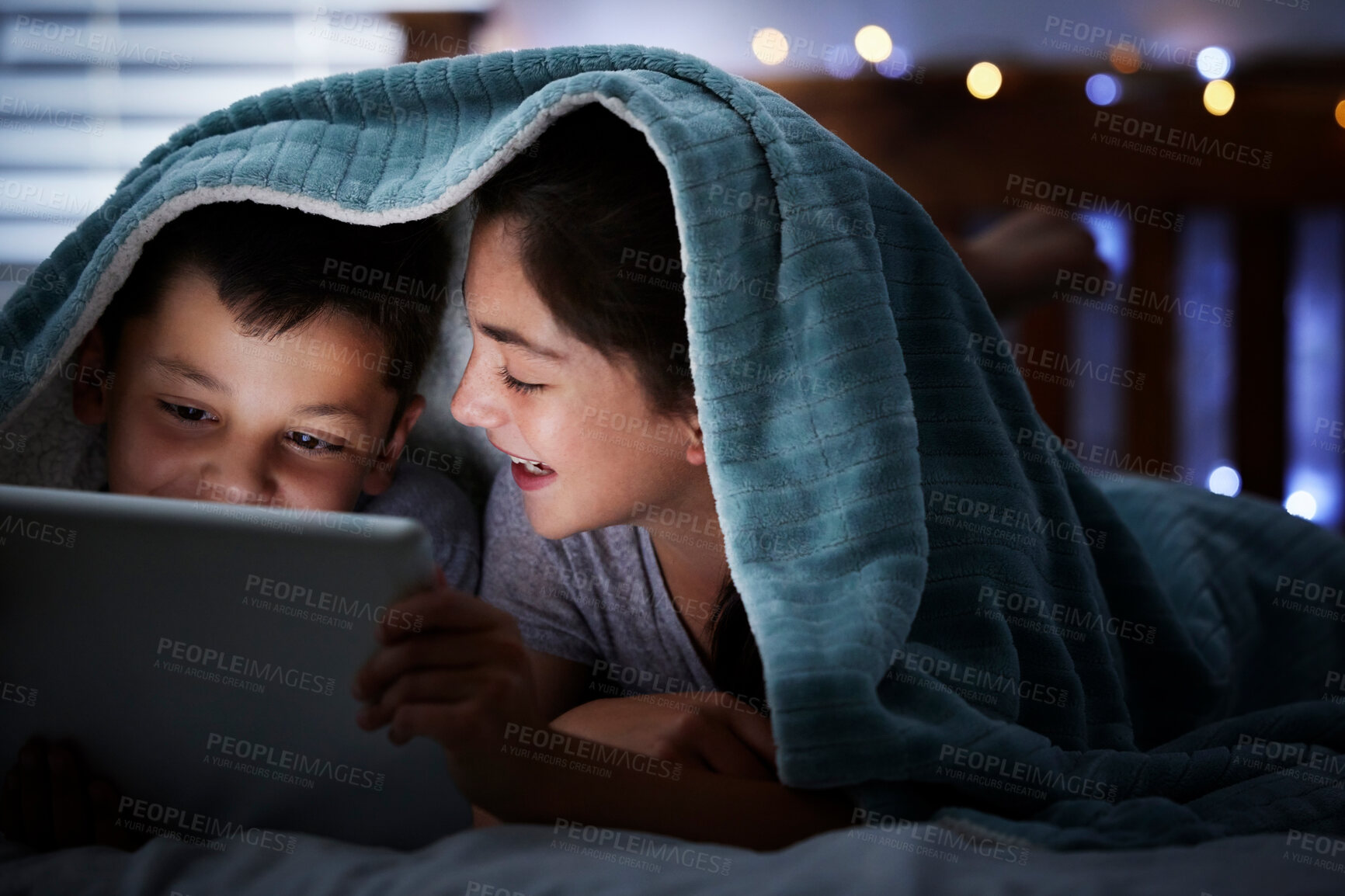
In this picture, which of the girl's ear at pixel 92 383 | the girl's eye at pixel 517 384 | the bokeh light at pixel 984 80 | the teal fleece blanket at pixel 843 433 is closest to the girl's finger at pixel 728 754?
the teal fleece blanket at pixel 843 433

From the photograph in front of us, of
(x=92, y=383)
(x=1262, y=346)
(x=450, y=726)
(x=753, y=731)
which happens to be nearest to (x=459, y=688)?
(x=450, y=726)

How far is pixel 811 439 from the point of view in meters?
0.74

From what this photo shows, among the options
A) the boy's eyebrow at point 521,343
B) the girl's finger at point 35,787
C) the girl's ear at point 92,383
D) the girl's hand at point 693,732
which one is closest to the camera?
Result: the girl's finger at point 35,787

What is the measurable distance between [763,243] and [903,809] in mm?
436

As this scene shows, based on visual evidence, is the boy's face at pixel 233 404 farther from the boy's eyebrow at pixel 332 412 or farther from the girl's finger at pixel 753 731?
the girl's finger at pixel 753 731

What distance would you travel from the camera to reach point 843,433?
2.39 feet

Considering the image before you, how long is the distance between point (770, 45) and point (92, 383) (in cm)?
162

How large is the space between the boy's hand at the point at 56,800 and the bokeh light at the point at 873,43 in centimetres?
202

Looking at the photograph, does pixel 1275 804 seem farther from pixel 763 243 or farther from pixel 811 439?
pixel 763 243

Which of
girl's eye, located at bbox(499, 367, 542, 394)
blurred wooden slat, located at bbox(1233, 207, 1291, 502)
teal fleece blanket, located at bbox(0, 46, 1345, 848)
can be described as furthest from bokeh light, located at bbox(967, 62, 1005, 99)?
girl's eye, located at bbox(499, 367, 542, 394)

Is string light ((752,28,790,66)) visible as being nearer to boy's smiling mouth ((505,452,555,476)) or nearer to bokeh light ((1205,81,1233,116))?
bokeh light ((1205,81,1233,116))

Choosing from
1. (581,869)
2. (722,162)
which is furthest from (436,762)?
(722,162)

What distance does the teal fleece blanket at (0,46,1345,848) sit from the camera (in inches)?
25.8

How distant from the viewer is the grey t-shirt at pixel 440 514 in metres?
1.02
